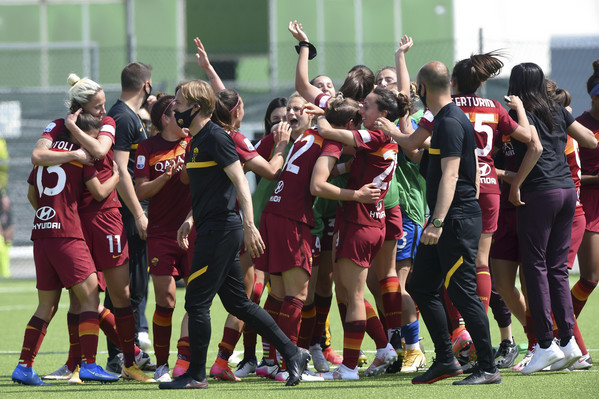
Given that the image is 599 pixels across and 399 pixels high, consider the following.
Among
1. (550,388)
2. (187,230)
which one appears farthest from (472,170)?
(187,230)

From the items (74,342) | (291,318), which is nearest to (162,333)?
(74,342)

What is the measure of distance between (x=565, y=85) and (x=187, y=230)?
9691 millimetres

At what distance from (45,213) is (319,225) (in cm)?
210

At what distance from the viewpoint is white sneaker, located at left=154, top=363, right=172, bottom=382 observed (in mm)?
6910

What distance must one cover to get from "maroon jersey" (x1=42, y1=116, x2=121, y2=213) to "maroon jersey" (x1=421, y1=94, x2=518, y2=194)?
2568 mm

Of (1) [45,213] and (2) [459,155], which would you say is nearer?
(2) [459,155]

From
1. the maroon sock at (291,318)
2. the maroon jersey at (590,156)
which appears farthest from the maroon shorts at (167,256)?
the maroon jersey at (590,156)

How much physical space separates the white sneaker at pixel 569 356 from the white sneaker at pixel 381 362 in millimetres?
1164

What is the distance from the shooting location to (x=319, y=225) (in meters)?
7.50

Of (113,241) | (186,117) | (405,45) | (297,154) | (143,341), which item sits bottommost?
(143,341)

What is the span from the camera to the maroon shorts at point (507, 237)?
742 centimetres

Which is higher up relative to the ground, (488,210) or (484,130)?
(484,130)

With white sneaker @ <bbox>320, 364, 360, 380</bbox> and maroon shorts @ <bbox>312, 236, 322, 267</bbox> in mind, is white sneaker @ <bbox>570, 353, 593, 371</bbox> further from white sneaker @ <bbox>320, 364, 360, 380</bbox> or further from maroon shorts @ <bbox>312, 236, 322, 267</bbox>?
maroon shorts @ <bbox>312, 236, 322, 267</bbox>

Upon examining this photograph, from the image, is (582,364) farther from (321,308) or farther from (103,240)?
(103,240)
